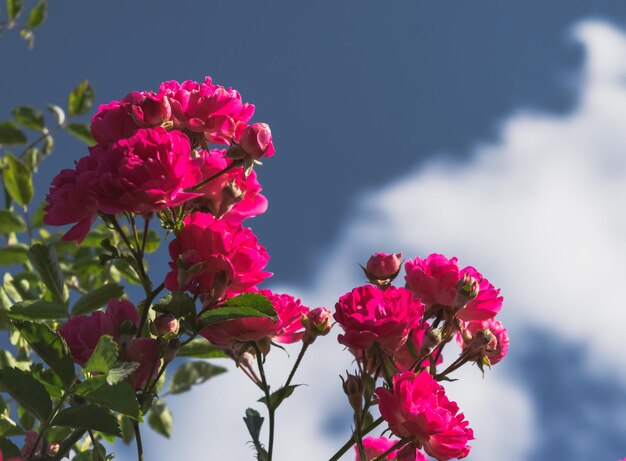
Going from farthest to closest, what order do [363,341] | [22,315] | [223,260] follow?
[22,315] → [363,341] → [223,260]

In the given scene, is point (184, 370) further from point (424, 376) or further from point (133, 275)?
point (424, 376)

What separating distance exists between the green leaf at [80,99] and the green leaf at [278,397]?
202 cm

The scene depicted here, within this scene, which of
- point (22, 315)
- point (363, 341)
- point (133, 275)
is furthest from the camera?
point (133, 275)

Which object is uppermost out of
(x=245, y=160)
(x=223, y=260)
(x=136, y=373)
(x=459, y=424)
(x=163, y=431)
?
(x=163, y=431)

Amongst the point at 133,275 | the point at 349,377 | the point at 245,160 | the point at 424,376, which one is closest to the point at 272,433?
the point at 349,377

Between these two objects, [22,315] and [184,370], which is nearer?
[22,315]

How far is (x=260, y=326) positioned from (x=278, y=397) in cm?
15

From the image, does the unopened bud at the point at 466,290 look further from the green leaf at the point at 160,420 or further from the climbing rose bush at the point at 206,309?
the green leaf at the point at 160,420

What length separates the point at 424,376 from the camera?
1300 mm

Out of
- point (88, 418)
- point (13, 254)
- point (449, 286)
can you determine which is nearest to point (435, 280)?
point (449, 286)

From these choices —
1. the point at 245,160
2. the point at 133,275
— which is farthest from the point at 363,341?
the point at 133,275

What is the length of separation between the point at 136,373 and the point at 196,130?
43cm

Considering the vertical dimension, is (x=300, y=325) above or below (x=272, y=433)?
above

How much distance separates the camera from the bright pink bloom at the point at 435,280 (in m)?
1.47
